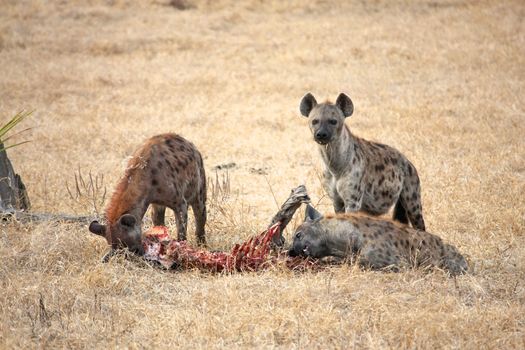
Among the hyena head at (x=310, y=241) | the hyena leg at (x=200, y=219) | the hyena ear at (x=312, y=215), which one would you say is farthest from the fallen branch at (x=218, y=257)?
the hyena leg at (x=200, y=219)

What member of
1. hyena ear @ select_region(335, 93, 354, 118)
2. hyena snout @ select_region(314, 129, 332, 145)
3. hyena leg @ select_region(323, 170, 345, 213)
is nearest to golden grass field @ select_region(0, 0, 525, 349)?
hyena leg @ select_region(323, 170, 345, 213)

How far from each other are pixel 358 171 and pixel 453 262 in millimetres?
988

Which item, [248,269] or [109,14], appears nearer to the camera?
[248,269]

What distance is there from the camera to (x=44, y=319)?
14.2 feet

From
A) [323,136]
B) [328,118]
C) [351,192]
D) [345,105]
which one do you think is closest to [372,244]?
[351,192]

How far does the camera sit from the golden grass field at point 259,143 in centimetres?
429

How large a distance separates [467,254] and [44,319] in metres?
2.97

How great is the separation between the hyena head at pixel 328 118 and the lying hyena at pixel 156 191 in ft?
Answer: 2.98

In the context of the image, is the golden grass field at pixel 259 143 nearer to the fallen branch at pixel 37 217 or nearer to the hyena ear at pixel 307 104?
the fallen branch at pixel 37 217

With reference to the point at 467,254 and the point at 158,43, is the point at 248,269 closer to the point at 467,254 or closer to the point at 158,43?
the point at 467,254

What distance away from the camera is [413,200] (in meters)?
6.05

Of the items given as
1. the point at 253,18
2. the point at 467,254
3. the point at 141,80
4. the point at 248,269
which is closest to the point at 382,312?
the point at 248,269

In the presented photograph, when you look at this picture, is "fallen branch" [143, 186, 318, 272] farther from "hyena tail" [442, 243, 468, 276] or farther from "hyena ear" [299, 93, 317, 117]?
"hyena ear" [299, 93, 317, 117]

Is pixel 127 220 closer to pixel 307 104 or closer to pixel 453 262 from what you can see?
pixel 307 104
